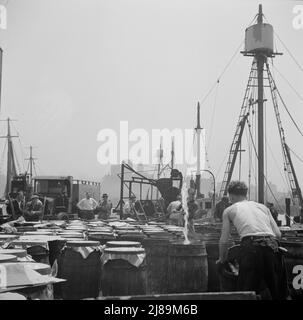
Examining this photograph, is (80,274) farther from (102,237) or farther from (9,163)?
(9,163)

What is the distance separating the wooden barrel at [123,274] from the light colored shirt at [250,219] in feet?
3.37

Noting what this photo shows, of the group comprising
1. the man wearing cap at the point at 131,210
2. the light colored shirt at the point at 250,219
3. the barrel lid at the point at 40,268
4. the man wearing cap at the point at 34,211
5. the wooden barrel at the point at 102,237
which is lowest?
the man wearing cap at the point at 131,210

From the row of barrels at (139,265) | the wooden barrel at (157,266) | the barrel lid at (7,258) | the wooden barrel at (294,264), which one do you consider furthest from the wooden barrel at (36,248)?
the wooden barrel at (294,264)

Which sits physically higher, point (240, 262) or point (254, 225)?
point (254, 225)

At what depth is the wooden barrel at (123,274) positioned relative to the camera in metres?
4.36

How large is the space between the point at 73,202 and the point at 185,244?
17434mm

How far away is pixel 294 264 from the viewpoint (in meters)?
5.15

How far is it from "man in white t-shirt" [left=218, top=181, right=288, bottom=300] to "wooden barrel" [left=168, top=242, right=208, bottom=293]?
0.52m

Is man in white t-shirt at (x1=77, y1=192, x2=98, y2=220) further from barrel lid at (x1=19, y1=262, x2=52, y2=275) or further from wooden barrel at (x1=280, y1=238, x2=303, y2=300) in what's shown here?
barrel lid at (x1=19, y1=262, x2=52, y2=275)

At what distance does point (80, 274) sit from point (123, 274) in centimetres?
68

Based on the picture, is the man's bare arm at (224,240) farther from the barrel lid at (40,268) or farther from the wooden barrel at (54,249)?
the wooden barrel at (54,249)
